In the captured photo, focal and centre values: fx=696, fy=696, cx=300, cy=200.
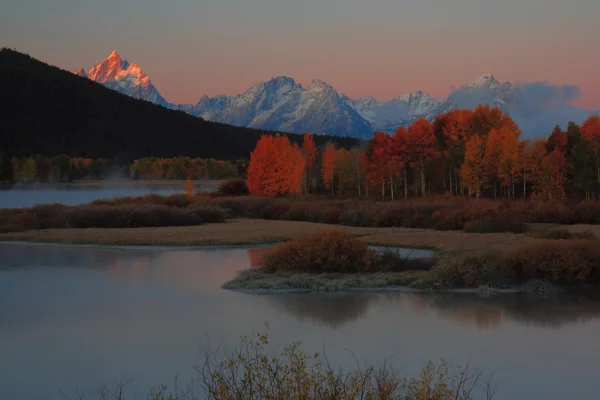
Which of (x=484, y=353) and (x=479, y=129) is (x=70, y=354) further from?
(x=479, y=129)

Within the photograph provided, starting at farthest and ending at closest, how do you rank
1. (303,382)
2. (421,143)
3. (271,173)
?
(271,173) < (421,143) < (303,382)

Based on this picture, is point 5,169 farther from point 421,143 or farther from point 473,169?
point 473,169

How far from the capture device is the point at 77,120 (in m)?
125

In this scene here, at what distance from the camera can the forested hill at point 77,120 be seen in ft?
394

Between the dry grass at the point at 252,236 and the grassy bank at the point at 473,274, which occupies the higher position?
the dry grass at the point at 252,236

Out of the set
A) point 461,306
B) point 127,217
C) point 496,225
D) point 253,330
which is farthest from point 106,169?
point 253,330

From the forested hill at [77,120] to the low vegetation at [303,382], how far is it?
116332mm

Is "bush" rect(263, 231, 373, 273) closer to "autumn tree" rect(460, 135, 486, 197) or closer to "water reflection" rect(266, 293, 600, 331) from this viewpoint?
"water reflection" rect(266, 293, 600, 331)

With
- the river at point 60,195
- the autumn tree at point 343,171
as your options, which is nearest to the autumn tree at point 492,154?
the autumn tree at point 343,171

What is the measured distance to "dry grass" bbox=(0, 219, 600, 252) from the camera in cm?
2411

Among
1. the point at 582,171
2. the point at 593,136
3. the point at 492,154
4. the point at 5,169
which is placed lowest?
the point at 582,171

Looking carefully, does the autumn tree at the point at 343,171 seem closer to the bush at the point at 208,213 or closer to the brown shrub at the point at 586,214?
the bush at the point at 208,213

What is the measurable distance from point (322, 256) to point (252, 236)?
11063 millimetres

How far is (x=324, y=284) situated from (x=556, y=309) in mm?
5260
